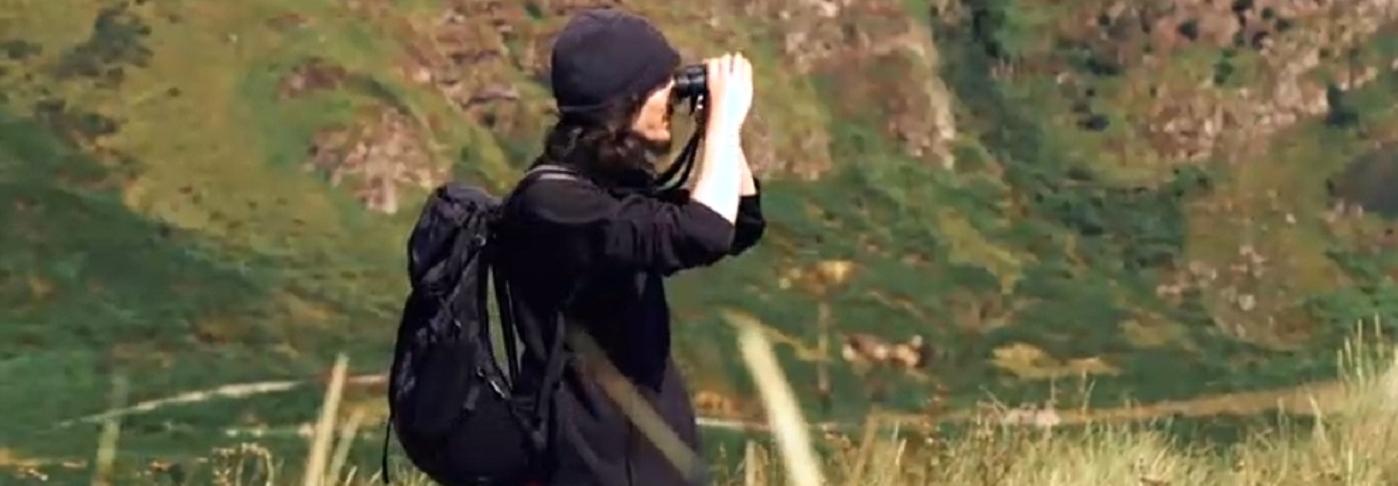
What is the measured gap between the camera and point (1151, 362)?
46.8 m

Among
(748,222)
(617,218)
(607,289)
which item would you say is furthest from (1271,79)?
(617,218)

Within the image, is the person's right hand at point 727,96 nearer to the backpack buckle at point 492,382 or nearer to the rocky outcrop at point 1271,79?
the backpack buckle at point 492,382

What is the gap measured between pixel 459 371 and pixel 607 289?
0.24 m

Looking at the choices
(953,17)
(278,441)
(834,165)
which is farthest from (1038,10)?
(278,441)

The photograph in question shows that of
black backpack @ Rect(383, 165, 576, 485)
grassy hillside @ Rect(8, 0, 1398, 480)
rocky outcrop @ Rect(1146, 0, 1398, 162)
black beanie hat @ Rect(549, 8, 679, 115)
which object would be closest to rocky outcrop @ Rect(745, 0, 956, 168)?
grassy hillside @ Rect(8, 0, 1398, 480)

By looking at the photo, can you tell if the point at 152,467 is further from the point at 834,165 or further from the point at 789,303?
the point at 834,165

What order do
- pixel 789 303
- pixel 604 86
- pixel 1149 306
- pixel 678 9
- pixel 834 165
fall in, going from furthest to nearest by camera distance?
pixel 834 165
pixel 1149 306
pixel 678 9
pixel 789 303
pixel 604 86

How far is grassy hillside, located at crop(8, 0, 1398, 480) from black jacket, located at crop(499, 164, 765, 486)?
33.5 m

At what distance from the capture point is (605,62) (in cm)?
319

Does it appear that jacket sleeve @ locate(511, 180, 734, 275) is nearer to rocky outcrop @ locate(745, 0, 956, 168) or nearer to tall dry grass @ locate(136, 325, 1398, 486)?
tall dry grass @ locate(136, 325, 1398, 486)

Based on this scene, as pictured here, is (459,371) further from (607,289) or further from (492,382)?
(607,289)

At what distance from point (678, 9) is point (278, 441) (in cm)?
3013

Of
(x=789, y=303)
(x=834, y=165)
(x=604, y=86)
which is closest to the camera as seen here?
(x=604, y=86)

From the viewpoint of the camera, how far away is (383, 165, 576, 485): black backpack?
10.1 feet
